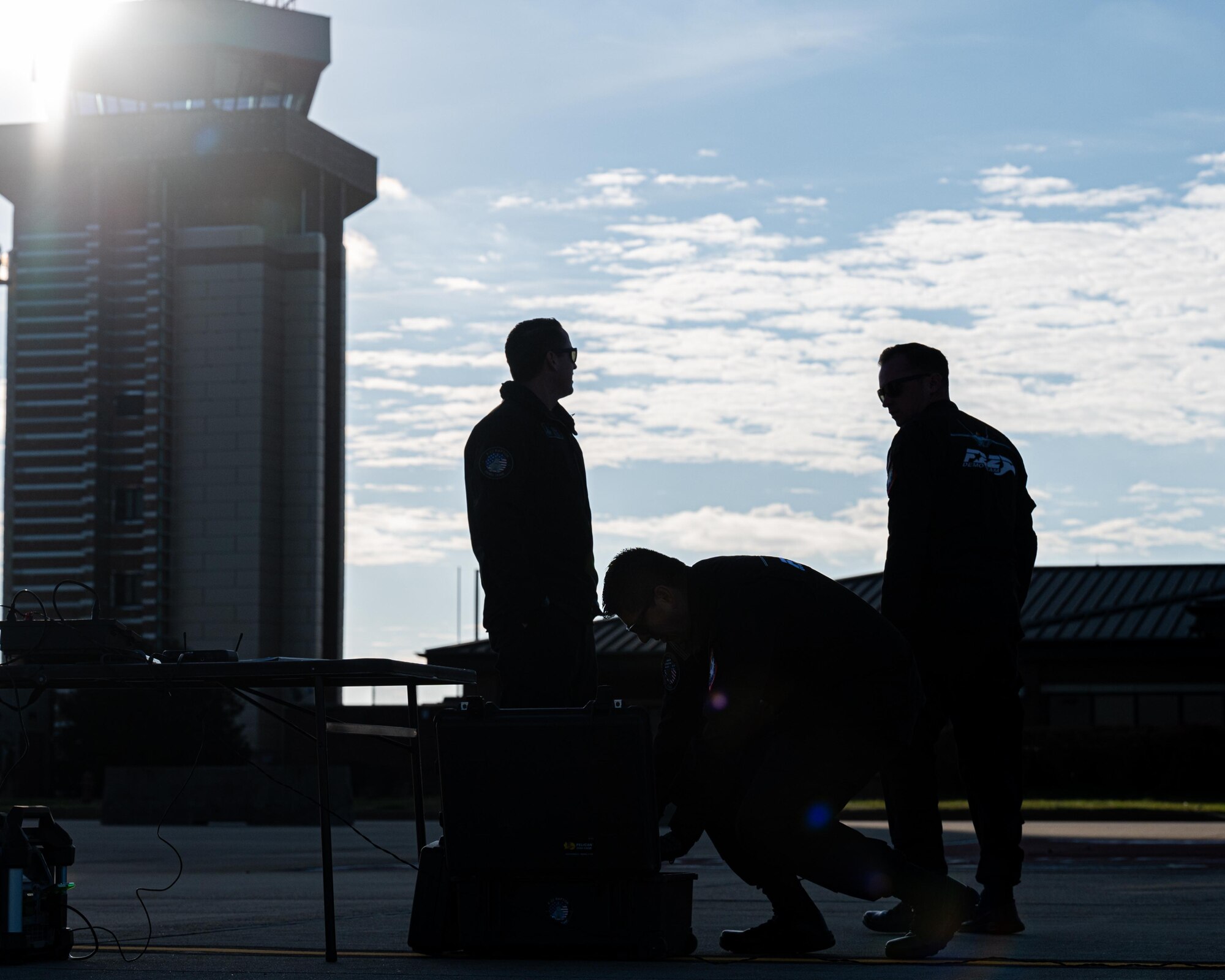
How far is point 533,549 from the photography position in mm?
6039

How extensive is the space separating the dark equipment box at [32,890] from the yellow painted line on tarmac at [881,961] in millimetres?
471

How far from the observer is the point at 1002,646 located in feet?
20.6

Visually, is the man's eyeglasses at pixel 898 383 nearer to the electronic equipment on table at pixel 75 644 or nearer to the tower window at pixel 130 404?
the electronic equipment on table at pixel 75 644

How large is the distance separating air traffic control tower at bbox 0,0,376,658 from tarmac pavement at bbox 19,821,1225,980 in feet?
239

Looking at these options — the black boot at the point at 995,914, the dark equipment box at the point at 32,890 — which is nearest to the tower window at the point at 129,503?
the dark equipment box at the point at 32,890

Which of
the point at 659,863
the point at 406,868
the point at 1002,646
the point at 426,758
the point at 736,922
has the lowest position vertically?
the point at 426,758

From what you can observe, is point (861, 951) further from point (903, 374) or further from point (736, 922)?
point (903, 374)

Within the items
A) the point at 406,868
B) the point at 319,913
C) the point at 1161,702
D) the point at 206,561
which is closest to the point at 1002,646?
the point at 319,913

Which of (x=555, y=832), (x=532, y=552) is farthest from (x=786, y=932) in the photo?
(x=532, y=552)

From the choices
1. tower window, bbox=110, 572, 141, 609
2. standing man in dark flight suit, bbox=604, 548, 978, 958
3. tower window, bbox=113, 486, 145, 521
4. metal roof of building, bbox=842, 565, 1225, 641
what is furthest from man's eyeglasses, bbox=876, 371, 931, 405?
tower window, bbox=113, 486, 145, 521

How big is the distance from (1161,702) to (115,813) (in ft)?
78.0

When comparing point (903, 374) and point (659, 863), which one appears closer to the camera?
point (659, 863)

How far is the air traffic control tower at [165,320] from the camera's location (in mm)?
84875

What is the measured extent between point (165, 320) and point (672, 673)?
276ft
